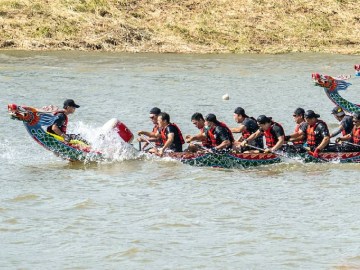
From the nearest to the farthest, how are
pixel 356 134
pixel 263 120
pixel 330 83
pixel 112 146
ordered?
1. pixel 263 120
2. pixel 356 134
3. pixel 112 146
4. pixel 330 83

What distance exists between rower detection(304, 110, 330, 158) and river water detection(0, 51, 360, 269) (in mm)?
435

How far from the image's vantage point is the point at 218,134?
20.6m

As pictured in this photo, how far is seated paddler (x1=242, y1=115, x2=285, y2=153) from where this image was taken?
2042 cm

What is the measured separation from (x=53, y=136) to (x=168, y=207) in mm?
4686

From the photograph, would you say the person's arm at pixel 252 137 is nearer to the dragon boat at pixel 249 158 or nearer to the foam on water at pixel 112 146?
the dragon boat at pixel 249 158

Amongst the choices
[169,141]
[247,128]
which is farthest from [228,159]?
[169,141]

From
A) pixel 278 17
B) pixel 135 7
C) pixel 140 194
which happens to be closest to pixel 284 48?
pixel 278 17

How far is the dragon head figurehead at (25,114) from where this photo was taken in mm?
20297

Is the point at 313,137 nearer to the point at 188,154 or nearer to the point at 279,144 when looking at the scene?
the point at 279,144

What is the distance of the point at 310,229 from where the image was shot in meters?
15.5

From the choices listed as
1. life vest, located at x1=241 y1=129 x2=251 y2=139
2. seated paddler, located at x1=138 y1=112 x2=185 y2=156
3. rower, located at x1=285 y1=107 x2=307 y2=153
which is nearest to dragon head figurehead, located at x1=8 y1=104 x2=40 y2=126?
seated paddler, located at x1=138 y1=112 x2=185 y2=156

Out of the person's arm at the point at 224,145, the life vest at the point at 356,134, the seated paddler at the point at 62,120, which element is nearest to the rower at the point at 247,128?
the person's arm at the point at 224,145

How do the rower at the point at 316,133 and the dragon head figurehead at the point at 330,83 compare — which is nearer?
the rower at the point at 316,133

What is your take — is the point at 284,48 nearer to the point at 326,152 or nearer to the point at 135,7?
the point at 135,7
